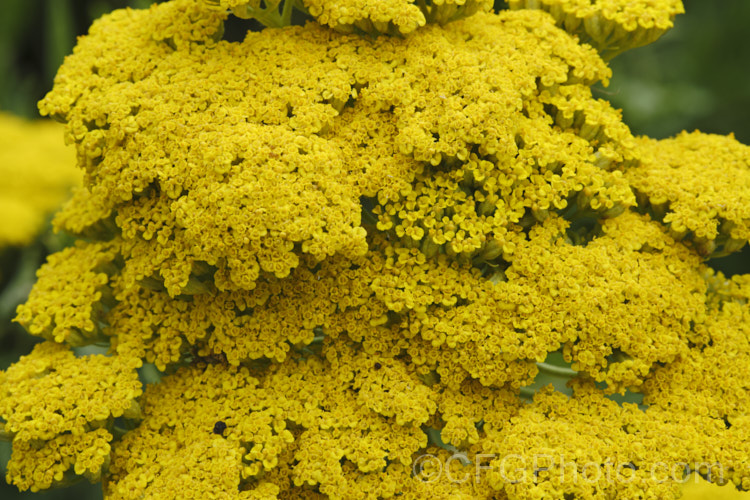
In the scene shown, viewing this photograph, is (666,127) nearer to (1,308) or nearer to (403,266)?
(403,266)

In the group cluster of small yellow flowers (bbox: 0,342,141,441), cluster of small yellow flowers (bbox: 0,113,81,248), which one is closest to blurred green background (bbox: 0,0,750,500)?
cluster of small yellow flowers (bbox: 0,113,81,248)

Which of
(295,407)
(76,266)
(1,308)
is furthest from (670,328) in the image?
(1,308)

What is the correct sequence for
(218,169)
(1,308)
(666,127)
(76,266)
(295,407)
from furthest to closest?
(666,127)
(1,308)
(76,266)
(295,407)
(218,169)

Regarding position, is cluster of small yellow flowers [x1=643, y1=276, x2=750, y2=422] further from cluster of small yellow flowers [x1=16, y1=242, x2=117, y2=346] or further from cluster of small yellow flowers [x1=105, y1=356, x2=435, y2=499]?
cluster of small yellow flowers [x1=16, y1=242, x2=117, y2=346]

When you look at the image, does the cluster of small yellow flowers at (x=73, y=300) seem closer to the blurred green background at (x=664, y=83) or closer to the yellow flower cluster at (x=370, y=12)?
the yellow flower cluster at (x=370, y=12)

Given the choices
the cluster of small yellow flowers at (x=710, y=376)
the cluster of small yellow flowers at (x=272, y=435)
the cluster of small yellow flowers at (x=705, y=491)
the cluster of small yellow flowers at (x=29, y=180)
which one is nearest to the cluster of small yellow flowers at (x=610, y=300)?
the cluster of small yellow flowers at (x=710, y=376)

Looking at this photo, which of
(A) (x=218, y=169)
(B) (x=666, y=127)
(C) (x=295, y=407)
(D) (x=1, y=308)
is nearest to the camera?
(A) (x=218, y=169)
